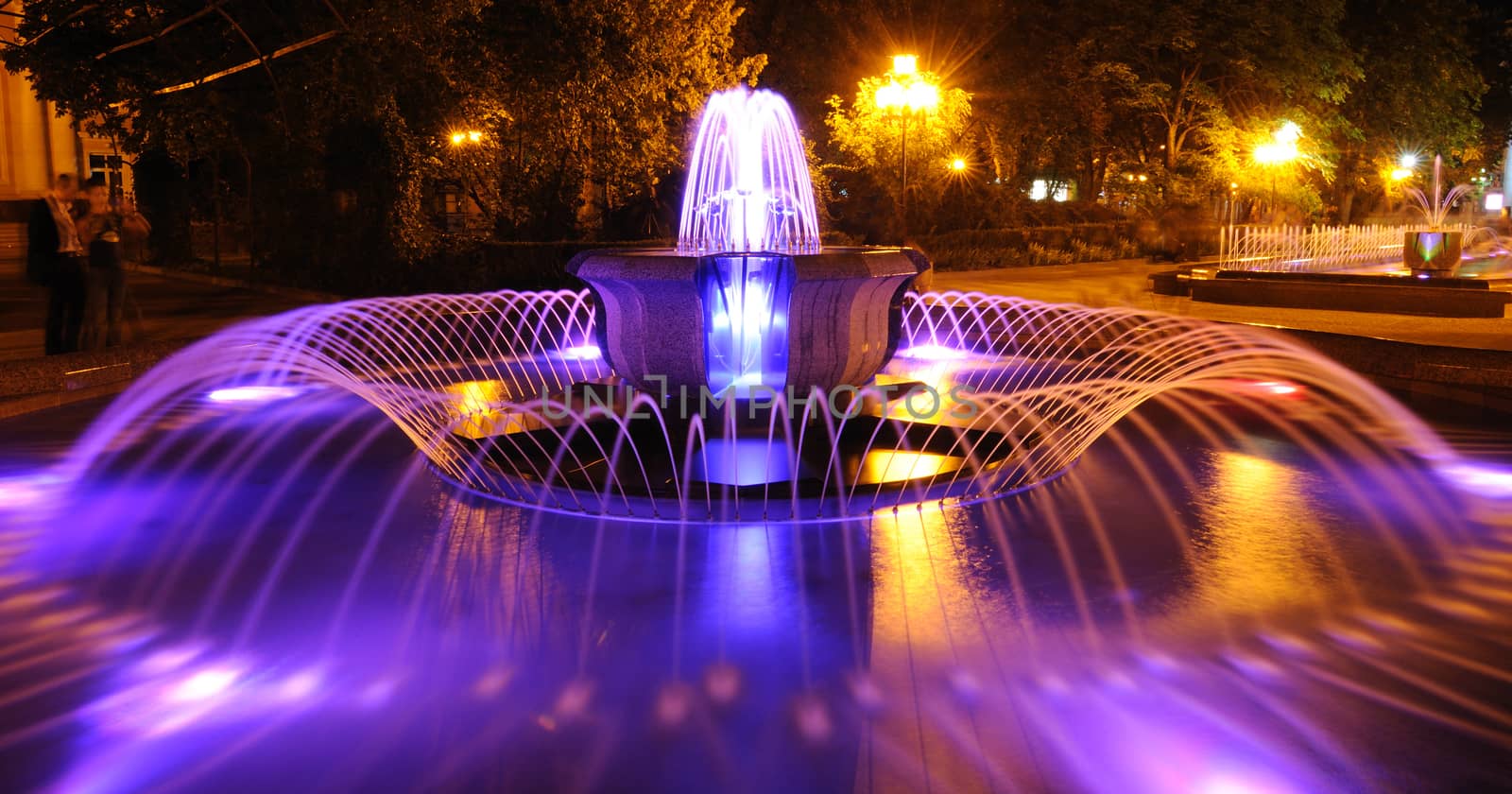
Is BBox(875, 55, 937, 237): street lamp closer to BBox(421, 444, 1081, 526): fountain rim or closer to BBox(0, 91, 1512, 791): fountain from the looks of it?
BBox(0, 91, 1512, 791): fountain

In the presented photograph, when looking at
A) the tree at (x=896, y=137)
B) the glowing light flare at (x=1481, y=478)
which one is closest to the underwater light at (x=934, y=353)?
the glowing light flare at (x=1481, y=478)

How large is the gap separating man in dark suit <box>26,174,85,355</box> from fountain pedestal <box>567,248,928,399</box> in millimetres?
5766

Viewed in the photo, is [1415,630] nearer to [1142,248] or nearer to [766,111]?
[766,111]

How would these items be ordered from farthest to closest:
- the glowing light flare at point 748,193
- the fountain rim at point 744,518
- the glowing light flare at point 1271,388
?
the glowing light flare at point 748,193, the glowing light flare at point 1271,388, the fountain rim at point 744,518

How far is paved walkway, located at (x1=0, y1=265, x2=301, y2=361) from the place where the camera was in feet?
50.8

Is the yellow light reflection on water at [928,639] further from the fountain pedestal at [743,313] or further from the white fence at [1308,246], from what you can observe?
the white fence at [1308,246]

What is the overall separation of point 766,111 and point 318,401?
7.06 m

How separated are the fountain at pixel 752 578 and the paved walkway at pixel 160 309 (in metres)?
4.67

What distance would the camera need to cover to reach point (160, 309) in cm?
2033

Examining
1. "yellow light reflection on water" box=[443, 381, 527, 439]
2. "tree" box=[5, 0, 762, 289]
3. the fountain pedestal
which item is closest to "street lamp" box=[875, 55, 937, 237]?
"tree" box=[5, 0, 762, 289]

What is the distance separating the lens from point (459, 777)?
12.7 feet

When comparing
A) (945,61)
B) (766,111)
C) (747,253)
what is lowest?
(747,253)

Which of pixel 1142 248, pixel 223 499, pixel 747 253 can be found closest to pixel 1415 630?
pixel 747 253

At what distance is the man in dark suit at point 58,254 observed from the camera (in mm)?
11641
